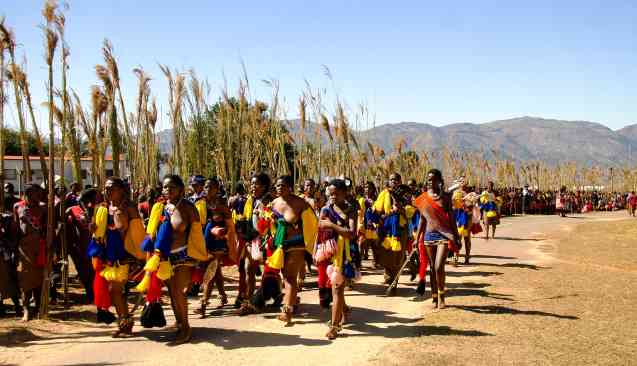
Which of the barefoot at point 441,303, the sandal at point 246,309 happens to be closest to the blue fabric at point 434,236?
the barefoot at point 441,303

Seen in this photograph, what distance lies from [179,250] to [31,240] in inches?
117

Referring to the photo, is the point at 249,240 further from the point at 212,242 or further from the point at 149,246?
the point at 149,246

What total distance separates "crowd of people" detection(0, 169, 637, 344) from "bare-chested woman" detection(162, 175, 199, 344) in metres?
0.01

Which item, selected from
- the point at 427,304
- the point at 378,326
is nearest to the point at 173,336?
the point at 378,326

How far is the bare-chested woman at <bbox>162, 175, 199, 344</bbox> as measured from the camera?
656cm

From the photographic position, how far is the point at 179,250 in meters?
6.59

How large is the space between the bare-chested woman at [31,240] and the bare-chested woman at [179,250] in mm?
2625

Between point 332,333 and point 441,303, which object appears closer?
point 332,333

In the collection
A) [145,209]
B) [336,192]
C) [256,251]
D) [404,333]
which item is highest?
[336,192]

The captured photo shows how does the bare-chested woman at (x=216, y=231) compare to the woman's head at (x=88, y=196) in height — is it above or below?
below

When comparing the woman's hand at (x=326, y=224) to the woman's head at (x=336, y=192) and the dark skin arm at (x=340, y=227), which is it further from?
the woman's head at (x=336, y=192)

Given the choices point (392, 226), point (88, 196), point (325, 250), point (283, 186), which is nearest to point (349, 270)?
point (325, 250)

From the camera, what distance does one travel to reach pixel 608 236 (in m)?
22.1

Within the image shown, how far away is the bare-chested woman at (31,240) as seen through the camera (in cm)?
816
